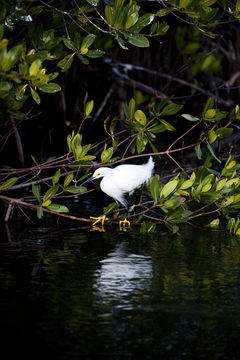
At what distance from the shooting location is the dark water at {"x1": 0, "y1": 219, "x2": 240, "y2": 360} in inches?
118

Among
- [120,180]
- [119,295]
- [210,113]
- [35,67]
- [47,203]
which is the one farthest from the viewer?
[120,180]

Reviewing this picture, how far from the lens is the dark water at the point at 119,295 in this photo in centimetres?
300

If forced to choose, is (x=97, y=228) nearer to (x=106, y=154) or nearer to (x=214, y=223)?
(x=106, y=154)

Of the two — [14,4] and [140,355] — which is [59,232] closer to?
[14,4]

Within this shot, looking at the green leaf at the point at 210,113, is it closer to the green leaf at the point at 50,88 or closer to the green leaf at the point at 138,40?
the green leaf at the point at 138,40

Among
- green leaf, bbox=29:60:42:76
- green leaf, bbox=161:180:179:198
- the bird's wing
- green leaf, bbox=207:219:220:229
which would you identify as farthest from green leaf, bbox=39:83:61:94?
green leaf, bbox=207:219:220:229

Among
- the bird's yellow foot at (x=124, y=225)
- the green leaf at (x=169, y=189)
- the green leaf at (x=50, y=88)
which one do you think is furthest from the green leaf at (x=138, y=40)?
the bird's yellow foot at (x=124, y=225)

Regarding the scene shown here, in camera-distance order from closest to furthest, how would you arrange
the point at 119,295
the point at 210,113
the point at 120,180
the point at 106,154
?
the point at 119,295
the point at 210,113
the point at 106,154
the point at 120,180

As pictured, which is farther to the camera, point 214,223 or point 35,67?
point 214,223

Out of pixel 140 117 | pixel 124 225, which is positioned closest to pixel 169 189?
pixel 140 117

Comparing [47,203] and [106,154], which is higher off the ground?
[106,154]

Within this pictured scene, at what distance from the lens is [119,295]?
11.9 ft

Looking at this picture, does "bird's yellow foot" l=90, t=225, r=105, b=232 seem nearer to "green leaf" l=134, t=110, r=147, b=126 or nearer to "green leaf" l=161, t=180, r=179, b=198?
"green leaf" l=161, t=180, r=179, b=198

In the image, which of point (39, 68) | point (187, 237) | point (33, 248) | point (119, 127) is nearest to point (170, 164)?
point (119, 127)
